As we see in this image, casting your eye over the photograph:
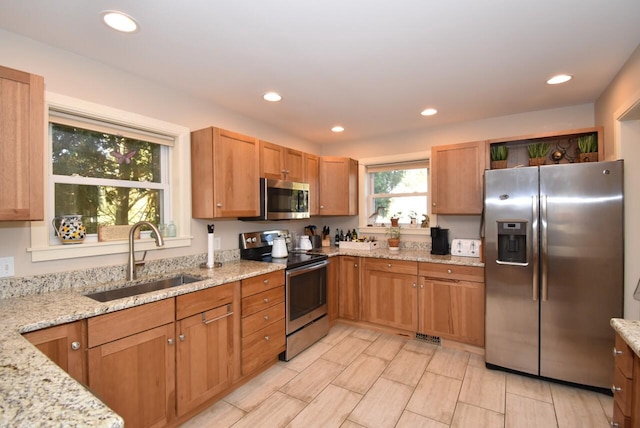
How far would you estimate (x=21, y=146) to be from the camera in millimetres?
1538

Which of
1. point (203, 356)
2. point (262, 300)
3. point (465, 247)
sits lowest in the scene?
point (203, 356)

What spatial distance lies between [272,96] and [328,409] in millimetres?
2535

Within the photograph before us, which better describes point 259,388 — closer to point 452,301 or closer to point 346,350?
point 346,350

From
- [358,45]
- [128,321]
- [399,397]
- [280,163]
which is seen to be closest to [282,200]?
[280,163]

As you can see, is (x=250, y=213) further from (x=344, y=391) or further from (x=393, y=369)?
(x=393, y=369)

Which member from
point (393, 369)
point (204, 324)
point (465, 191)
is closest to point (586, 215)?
point (465, 191)

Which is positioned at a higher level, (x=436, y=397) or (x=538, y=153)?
(x=538, y=153)

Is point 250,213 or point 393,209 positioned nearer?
point 250,213

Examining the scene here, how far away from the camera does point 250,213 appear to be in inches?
113

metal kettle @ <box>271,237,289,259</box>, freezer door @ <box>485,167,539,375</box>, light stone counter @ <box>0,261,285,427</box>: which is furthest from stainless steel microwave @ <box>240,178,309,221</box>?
freezer door @ <box>485,167,539,375</box>

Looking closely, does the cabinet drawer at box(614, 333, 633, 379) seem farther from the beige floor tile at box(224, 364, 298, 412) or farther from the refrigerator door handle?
the beige floor tile at box(224, 364, 298, 412)

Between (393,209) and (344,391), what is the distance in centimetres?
240

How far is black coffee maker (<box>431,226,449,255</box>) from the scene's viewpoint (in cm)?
343

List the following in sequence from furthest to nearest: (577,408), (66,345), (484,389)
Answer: (484,389) < (577,408) < (66,345)
